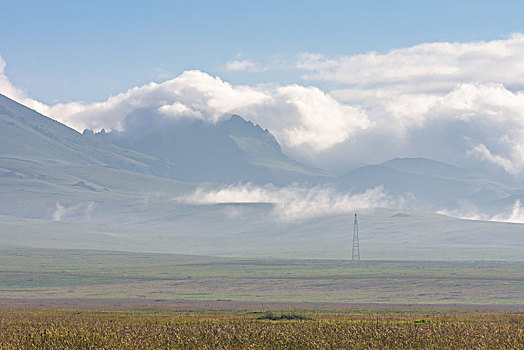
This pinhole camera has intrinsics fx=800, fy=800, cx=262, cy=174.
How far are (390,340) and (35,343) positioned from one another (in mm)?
19001

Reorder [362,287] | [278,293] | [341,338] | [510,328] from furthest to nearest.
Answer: [362,287] → [278,293] → [510,328] → [341,338]

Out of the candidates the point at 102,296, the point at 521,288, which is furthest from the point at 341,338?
the point at 521,288

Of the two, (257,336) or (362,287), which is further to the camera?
(362,287)

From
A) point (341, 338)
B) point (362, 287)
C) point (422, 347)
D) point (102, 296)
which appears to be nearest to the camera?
point (422, 347)

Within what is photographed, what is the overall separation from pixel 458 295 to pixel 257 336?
11460 cm

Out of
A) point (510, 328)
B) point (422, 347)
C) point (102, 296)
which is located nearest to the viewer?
point (422, 347)

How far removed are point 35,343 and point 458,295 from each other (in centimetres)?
12293

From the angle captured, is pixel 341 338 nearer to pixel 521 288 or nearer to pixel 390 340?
pixel 390 340

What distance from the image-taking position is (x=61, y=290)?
168625 mm

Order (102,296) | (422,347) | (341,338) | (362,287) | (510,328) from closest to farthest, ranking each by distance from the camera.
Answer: (422,347) → (341,338) → (510,328) → (102,296) → (362,287)

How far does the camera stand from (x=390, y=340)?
43844 mm

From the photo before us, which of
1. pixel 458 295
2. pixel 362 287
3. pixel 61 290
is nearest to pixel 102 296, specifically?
pixel 61 290

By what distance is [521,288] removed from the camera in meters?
163

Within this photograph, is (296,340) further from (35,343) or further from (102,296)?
(102,296)
